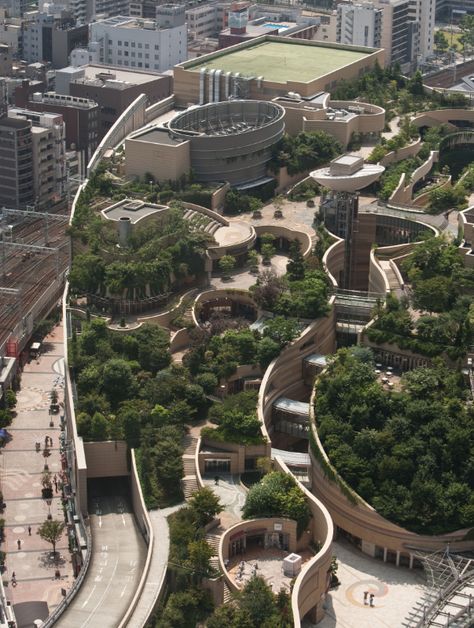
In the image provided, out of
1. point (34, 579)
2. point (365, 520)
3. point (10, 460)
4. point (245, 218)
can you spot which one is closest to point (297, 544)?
point (365, 520)

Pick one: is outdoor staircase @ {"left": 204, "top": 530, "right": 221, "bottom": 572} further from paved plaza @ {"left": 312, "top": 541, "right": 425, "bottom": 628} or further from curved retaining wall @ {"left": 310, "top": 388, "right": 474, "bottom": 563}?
curved retaining wall @ {"left": 310, "top": 388, "right": 474, "bottom": 563}

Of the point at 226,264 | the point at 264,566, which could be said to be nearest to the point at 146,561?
the point at 264,566

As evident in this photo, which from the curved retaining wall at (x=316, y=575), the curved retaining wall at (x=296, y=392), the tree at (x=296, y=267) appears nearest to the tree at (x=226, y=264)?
the tree at (x=296, y=267)

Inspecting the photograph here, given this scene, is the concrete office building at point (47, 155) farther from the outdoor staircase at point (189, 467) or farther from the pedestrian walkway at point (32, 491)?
the outdoor staircase at point (189, 467)

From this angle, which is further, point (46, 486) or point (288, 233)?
point (288, 233)

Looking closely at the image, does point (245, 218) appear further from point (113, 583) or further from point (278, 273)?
point (113, 583)

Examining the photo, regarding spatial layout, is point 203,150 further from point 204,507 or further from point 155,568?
point 155,568
